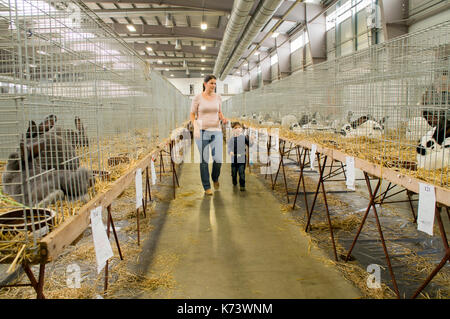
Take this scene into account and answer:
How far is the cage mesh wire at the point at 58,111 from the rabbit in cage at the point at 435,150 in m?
2.09

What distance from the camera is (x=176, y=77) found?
25734 mm

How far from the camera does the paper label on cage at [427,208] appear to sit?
5.42 ft

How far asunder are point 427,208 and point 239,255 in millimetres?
1575

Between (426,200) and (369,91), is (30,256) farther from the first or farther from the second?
(369,91)

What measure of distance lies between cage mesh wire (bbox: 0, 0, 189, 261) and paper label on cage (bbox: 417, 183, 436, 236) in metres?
1.82

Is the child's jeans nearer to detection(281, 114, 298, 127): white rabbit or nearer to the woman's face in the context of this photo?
detection(281, 114, 298, 127): white rabbit

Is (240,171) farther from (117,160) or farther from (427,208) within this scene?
(427,208)

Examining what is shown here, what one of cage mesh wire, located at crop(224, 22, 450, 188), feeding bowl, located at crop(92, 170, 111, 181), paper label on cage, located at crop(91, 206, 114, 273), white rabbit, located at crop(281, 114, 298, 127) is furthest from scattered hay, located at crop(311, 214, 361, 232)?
paper label on cage, located at crop(91, 206, 114, 273)

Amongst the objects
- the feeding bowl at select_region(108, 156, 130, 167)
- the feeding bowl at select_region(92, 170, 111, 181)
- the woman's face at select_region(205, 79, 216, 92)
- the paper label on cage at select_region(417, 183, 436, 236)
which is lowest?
the paper label on cage at select_region(417, 183, 436, 236)

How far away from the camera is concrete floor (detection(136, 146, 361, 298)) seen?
2.21 metres

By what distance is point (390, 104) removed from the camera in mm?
2828

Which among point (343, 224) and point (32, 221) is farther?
point (343, 224)

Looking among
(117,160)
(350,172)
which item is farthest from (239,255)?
(117,160)

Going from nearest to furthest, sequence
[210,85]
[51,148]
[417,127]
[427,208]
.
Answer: [51,148] → [427,208] → [417,127] → [210,85]
